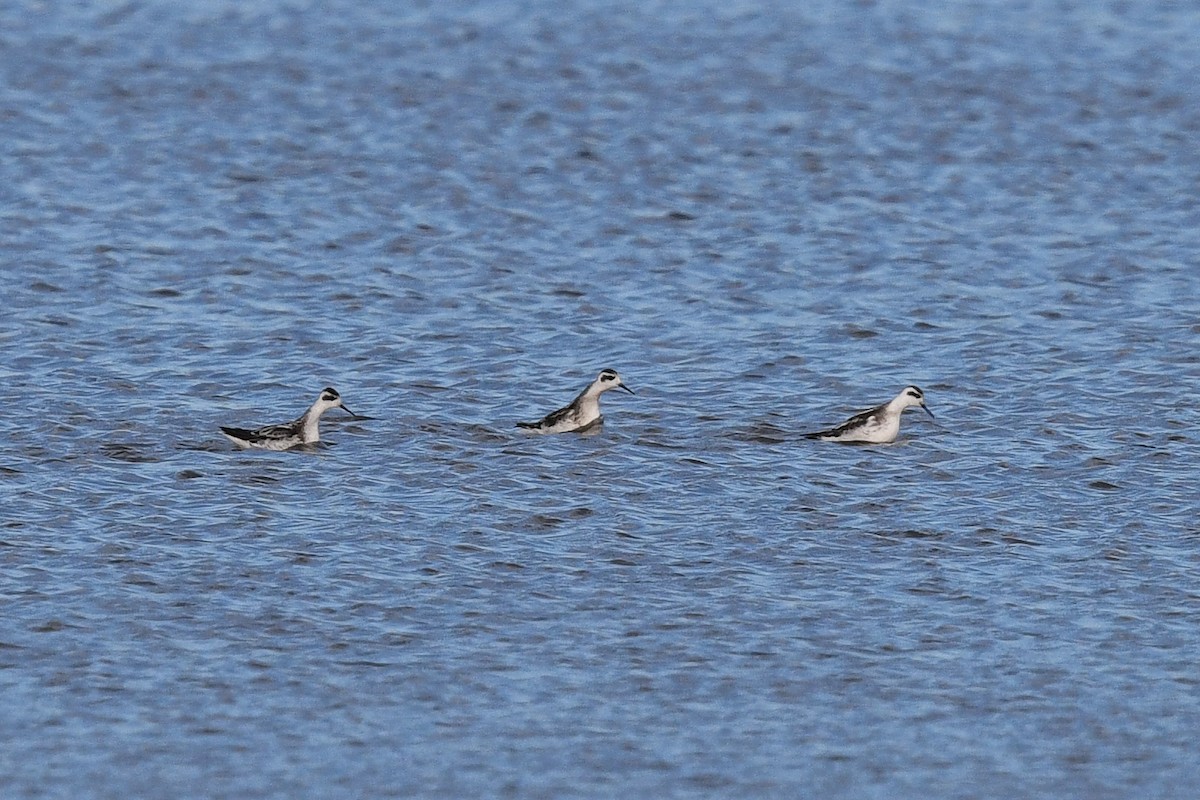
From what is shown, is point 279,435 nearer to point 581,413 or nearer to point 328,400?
point 328,400

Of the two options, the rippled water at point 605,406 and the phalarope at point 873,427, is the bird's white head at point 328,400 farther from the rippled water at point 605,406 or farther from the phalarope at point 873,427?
the phalarope at point 873,427

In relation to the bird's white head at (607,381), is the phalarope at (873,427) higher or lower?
lower

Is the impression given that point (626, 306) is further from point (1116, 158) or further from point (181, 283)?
point (1116, 158)

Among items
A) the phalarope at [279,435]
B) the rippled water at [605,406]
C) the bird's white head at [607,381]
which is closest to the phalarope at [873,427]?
the rippled water at [605,406]

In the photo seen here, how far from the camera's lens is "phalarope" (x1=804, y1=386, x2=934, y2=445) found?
1998 centimetres

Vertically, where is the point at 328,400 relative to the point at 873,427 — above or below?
above

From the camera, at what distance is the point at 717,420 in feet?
68.7

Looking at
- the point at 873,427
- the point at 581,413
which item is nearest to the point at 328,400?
the point at 581,413

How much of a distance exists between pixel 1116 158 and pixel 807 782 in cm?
2381

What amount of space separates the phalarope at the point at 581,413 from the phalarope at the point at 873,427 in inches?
83.1

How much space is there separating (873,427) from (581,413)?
2874 mm

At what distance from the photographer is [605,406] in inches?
866

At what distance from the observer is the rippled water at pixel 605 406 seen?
1284 cm

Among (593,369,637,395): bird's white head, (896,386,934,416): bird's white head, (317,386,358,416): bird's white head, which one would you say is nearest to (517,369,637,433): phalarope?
(593,369,637,395): bird's white head
